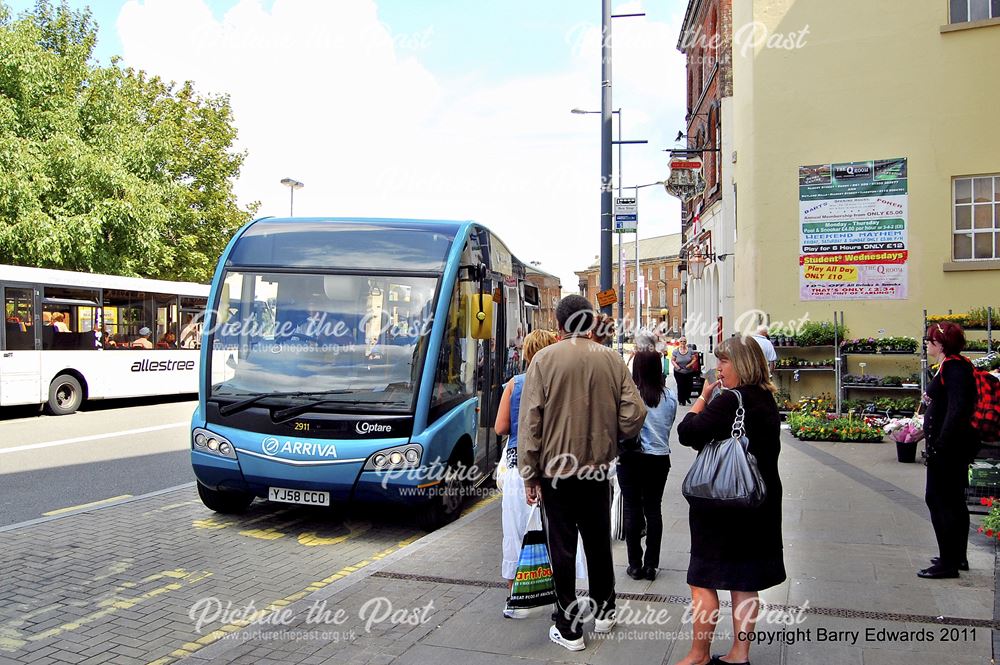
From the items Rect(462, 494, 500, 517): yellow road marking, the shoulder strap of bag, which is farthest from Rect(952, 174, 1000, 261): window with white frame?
the shoulder strap of bag

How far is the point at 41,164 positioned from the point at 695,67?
21.2m

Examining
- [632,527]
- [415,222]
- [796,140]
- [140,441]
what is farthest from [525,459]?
[796,140]

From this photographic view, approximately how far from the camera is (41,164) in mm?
18766

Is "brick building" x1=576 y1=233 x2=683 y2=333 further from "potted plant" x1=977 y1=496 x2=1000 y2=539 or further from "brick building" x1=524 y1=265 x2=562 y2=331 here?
"potted plant" x1=977 y1=496 x2=1000 y2=539

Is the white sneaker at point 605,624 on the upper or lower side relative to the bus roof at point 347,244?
lower

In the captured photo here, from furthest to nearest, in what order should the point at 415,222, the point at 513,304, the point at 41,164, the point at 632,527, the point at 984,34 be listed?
the point at 41,164, the point at 984,34, the point at 513,304, the point at 415,222, the point at 632,527

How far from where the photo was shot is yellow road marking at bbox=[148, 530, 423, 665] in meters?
4.67

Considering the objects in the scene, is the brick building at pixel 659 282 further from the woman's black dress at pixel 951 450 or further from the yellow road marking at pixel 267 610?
the woman's black dress at pixel 951 450

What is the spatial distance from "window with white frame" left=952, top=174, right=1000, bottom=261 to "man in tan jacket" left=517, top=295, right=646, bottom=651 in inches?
516

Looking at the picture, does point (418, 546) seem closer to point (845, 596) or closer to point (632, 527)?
point (632, 527)

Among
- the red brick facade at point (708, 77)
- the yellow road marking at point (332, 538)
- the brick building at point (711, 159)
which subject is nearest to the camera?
the yellow road marking at point (332, 538)

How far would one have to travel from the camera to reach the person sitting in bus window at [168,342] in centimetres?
2002

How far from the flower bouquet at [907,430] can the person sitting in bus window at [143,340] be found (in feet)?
52.5

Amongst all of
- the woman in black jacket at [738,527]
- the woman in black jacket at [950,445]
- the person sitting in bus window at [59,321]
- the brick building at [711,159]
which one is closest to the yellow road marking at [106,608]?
the woman in black jacket at [738,527]
